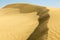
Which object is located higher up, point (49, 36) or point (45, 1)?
point (45, 1)

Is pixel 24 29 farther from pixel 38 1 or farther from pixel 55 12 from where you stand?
pixel 38 1

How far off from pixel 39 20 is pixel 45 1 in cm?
122

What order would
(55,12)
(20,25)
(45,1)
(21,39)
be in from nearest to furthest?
(21,39) < (20,25) < (55,12) < (45,1)

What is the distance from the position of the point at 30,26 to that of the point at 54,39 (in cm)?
16

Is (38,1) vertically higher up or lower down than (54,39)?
higher up

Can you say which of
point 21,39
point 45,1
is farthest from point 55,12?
point 45,1

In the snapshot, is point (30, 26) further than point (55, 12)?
No

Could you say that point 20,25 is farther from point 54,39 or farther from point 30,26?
point 54,39

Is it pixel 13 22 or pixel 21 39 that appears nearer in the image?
pixel 21 39

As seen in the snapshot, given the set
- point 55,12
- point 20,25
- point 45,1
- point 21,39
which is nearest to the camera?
point 21,39

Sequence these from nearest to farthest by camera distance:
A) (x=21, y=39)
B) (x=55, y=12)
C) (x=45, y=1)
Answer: (x=21, y=39)
(x=55, y=12)
(x=45, y=1)

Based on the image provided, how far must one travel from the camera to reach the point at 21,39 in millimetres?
789

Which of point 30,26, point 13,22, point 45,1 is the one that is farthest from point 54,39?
point 45,1

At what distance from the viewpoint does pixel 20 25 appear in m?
0.90
